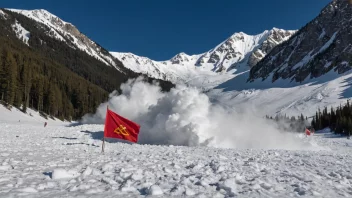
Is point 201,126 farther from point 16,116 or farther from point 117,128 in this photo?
point 16,116

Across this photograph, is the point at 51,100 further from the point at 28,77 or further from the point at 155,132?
the point at 155,132

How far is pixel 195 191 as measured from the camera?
757cm

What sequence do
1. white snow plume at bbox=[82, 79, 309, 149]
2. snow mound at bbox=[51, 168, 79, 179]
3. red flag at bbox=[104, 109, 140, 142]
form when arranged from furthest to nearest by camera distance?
white snow plume at bbox=[82, 79, 309, 149]
red flag at bbox=[104, 109, 140, 142]
snow mound at bbox=[51, 168, 79, 179]

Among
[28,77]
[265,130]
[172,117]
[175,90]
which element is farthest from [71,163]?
[28,77]

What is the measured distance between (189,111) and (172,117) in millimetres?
1781

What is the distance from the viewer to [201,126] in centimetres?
3036

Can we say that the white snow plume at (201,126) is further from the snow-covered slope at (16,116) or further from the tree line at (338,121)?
the tree line at (338,121)

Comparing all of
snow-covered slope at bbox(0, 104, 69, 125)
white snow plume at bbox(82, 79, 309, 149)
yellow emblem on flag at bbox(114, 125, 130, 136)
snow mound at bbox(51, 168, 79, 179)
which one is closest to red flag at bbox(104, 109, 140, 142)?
yellow emblem on flag at bbox(114, 125, 130, 136)

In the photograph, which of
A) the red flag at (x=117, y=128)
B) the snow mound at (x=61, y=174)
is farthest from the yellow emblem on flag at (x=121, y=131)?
the snow mound at (x=61, y=174)

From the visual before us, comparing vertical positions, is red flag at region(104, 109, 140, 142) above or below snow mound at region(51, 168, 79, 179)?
above

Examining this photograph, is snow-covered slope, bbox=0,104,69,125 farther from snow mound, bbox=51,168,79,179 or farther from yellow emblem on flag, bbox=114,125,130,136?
snow mound, bbox=51,168,79,179

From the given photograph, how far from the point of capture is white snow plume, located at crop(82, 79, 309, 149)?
30.7 meters

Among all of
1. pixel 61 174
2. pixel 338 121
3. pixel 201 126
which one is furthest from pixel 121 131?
pixel 338 121

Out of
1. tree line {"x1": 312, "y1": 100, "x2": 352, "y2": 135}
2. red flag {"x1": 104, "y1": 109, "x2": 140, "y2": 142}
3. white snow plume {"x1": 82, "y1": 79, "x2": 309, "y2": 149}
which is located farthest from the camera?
tree line {"x1": 312, "y1": 100, "x2": 352, "y2": 135}
